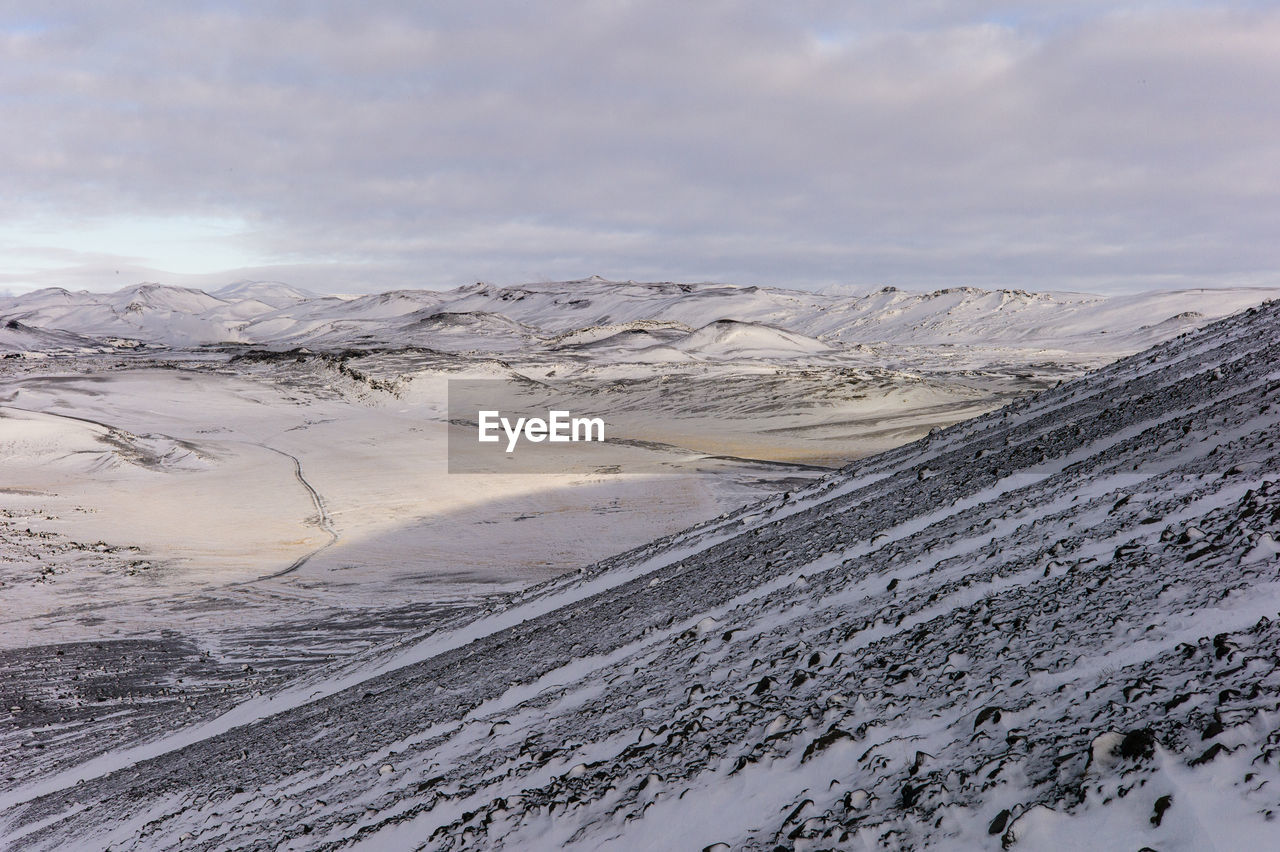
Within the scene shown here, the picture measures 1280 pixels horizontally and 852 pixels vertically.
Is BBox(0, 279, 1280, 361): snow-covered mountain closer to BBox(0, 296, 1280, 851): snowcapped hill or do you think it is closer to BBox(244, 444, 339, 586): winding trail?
BBox(244, 444, 339, 586): winding trail

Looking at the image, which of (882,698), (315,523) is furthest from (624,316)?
(882,698)

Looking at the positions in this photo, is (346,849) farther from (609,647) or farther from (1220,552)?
(1220,552)
